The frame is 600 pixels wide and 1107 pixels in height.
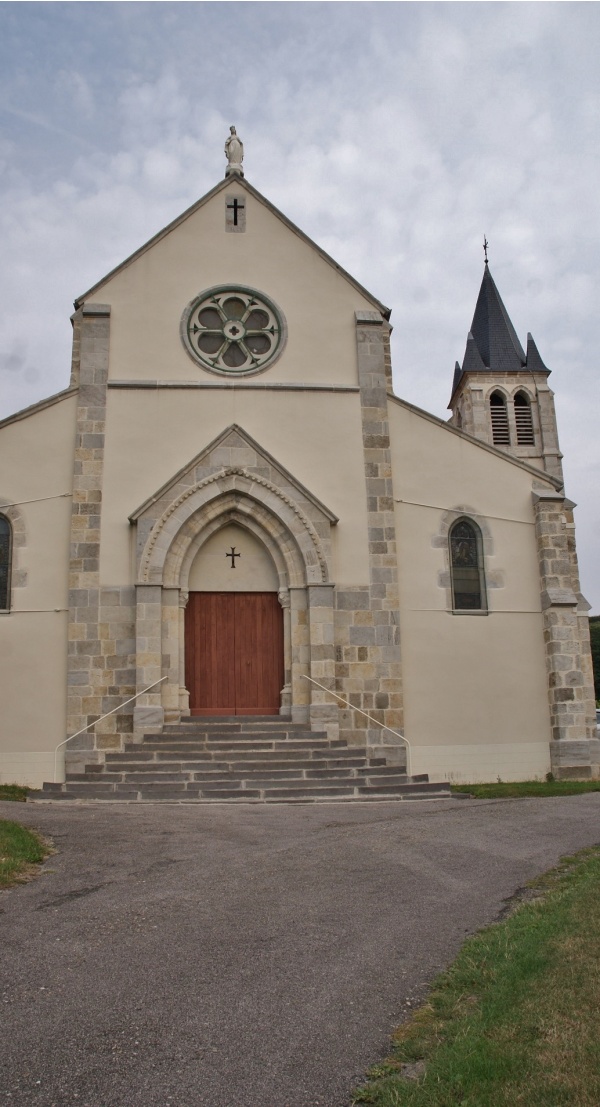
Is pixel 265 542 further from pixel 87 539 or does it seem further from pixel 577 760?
pixel 577 760

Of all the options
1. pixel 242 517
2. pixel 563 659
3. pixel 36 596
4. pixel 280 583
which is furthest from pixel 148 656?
pixel 563 659

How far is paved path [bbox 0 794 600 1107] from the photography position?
3.86m

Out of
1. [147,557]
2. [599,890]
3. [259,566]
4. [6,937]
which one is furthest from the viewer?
[259,566]

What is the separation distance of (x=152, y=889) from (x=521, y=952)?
302cm

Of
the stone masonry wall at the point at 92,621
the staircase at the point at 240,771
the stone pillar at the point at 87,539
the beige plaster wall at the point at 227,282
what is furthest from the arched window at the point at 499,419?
the staircase at the point at 240,771

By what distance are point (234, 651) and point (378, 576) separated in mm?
2978

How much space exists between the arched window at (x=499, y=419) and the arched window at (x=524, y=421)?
465 mm

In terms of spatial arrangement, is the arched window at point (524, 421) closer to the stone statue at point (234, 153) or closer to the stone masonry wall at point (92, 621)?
the stone statue at point (234, 153)

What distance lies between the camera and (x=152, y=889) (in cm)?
685

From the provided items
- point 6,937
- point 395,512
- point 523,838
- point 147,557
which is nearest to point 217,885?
point 6,937

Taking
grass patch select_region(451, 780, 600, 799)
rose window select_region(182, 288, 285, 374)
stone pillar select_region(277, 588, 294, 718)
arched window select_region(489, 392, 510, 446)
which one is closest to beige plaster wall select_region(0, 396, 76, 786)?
rose window select_region(182, 288, 285, 374)

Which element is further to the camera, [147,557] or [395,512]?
[395,512]

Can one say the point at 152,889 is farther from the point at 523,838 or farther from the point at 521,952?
the point at 523,838

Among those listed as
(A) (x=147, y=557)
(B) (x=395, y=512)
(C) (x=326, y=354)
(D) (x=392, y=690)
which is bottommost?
(D) (x=392, y=690)
